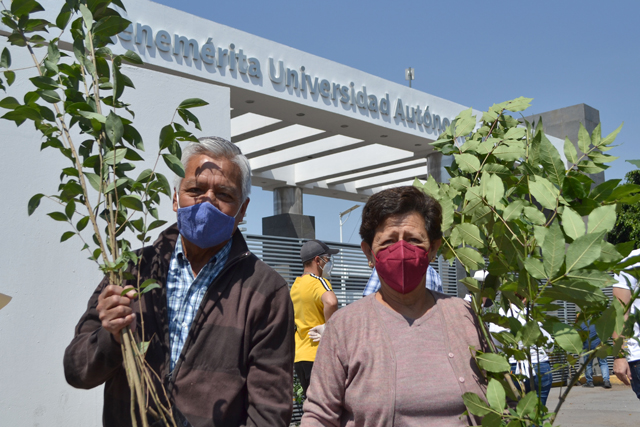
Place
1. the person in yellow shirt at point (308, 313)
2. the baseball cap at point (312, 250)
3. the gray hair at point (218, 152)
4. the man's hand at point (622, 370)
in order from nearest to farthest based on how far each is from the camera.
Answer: the gray hair at point (218, 152) < the man's hand at point (622, 370) < the person in yellow shirt at point (308, 313) < the baseball cap at point (312, 250)

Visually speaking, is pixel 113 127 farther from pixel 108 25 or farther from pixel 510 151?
pixel 510 151

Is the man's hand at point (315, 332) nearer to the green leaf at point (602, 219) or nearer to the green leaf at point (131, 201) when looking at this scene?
the green leaf at point (131, 201)

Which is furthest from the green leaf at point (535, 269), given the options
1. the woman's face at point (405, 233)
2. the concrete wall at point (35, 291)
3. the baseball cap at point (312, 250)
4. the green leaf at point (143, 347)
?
the baseball cap at point (312, 250)

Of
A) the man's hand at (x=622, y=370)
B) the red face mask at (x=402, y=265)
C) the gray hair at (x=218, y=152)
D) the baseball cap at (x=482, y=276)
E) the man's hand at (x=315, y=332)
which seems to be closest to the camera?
the baseball cap at (x=482, y=276)

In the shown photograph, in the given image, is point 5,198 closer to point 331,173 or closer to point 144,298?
point 144,298

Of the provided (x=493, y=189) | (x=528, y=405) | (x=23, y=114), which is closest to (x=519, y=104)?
(x=493, y=189)

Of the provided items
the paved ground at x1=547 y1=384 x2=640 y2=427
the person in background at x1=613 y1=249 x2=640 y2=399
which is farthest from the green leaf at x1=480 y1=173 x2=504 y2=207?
the paved ground at x1=547 y1=384 x2=640 y2=427

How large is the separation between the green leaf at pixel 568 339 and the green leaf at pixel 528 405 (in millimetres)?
171

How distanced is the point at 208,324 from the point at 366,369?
1.68ft

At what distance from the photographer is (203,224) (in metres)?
1.97

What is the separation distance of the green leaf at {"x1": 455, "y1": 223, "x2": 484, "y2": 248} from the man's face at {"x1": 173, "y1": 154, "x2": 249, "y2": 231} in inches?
30.3

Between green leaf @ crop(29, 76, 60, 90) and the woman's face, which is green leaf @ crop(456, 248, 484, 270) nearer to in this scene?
the woman's face

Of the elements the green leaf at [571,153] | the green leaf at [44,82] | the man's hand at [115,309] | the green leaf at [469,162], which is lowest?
the man's hand at [115,309]

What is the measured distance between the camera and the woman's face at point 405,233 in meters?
2.04
